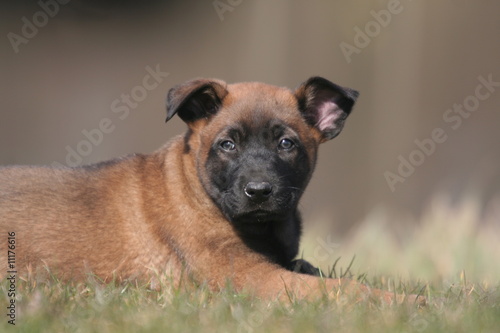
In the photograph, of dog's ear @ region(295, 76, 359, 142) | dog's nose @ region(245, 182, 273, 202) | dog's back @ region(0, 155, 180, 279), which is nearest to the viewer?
dog's nose @ region(245, 182, 273, 202)

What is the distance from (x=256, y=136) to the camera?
15.5ft

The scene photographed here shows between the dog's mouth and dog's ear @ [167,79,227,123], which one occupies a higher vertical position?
dog's ear @ [167,79,227,123]

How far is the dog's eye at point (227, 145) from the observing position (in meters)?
4.75

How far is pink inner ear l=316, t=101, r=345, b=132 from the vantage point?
527cm

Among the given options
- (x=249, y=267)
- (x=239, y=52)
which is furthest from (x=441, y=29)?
(x=249, y=267)

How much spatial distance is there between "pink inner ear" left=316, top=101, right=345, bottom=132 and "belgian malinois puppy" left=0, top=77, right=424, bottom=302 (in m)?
0.20

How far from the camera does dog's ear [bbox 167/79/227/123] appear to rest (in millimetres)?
4754

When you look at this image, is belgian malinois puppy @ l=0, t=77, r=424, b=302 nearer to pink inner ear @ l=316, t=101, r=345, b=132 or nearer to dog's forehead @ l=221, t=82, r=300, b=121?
dog's forehead @ l=221, t=82, r=300, b=121

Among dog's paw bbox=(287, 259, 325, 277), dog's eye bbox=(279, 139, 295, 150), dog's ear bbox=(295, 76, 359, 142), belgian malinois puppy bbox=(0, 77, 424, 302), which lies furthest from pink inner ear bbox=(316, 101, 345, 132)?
dog's paw bbox=(287, 259, 325, 277)

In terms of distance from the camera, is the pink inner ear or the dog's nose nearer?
the dog's nose

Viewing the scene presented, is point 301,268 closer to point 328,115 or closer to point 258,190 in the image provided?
point 258,190

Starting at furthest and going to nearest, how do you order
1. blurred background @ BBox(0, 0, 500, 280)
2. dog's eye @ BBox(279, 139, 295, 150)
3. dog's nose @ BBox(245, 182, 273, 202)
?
blurred background @ BBox(0, 0, 500, 280), dog's eye @ BBox(279, 139, 295, 150), dog's nose @ BBox(245, 182, 273, 202)

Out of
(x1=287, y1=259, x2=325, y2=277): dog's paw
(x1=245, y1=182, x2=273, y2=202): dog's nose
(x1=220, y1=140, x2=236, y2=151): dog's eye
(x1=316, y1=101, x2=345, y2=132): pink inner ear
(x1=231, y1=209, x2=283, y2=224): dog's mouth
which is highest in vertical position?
(x1=316, y1=101, x2=345, y2=132): pink inner ear

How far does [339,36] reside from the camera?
8055mm
